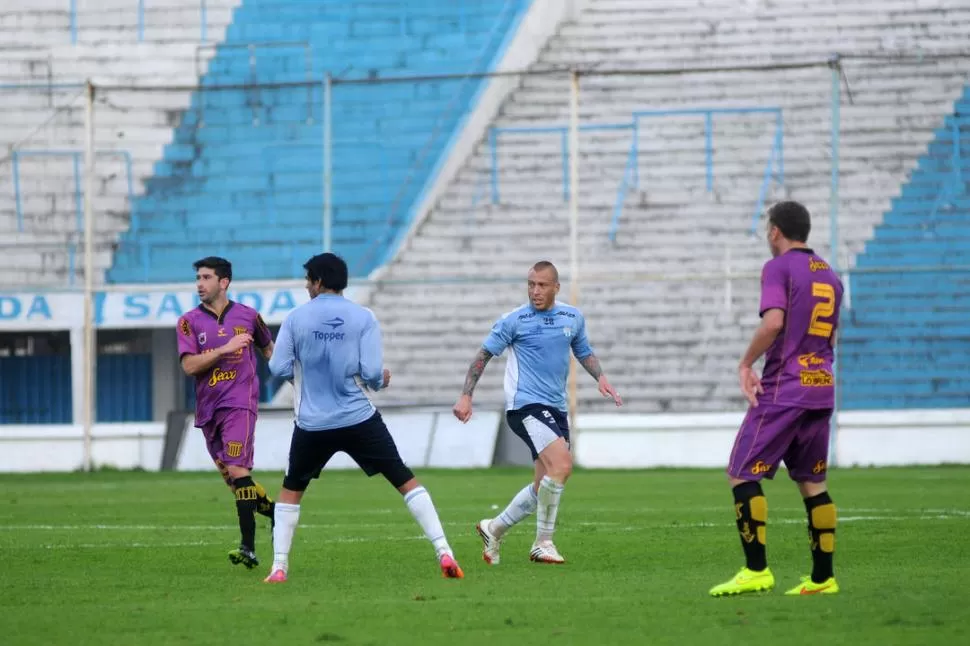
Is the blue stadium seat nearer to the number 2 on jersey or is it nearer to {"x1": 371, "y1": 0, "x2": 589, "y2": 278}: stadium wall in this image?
{"x1": 371, "y1": 0, "x2": 589, "y2": 278}: stadium wall

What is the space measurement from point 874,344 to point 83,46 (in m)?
15.1

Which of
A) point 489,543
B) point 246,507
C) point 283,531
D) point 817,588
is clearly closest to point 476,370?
point 489,543

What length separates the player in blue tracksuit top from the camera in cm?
991

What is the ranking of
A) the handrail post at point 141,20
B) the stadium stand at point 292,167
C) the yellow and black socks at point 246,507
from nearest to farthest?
1. the yellow and black socks at point 246,507
2. the stadium stand at point 292,167
3. the handrail post at point 141,20

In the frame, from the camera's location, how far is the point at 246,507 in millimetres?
11039

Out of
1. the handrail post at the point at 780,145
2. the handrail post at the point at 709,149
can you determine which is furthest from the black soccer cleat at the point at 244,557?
the handrail post at the point at 780,145

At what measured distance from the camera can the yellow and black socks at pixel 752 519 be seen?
8.74 metres

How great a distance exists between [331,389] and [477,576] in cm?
141

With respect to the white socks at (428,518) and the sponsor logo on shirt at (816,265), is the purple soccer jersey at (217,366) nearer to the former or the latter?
the white socks at (428,518)

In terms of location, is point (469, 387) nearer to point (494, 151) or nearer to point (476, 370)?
point (476, 370)

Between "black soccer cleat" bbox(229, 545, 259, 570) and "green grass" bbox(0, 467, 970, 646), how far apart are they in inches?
2.8

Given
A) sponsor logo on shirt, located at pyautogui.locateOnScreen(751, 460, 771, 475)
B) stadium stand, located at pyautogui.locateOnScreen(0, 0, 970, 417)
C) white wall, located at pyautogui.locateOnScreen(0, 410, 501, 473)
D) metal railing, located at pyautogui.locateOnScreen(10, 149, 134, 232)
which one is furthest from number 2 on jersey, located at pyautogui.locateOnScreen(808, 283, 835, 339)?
metal railing, located at pyautogui.locateOnScreen(10, 149, 134, 232)

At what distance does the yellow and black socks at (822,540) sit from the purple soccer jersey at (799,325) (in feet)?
1.77

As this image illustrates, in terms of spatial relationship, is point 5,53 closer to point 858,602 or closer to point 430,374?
point 430,374
